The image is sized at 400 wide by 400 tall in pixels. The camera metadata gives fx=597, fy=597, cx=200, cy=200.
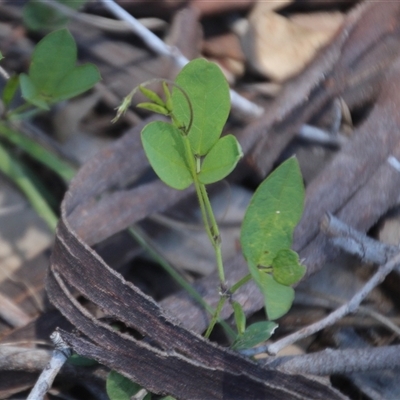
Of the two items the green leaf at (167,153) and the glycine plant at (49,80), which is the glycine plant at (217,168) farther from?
the glycine plant at (49,80)

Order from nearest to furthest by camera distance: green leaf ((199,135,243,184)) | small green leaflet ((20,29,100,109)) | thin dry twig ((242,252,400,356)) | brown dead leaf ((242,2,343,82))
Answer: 1. green leaf ((199,135,243,184))
2. thin dry twig ((242,252,400,356))
3. small green leaflet ((20,29,100,109))
4. brown dead leaf ((242,2,343,82))

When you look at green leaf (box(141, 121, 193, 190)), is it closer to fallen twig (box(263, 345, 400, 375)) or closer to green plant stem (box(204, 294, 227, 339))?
green plant stem (box(204, 294, 227, 339))

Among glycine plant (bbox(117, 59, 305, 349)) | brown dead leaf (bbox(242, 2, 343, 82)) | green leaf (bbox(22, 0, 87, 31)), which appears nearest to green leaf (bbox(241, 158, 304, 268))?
glycine plant (bbox(117, 59, 305, 349))

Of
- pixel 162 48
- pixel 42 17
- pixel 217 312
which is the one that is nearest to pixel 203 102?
pixel 217 312

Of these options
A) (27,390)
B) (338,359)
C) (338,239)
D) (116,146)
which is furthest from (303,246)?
(27,390)

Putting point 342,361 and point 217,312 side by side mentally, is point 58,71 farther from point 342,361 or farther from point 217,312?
point 342,361
